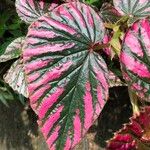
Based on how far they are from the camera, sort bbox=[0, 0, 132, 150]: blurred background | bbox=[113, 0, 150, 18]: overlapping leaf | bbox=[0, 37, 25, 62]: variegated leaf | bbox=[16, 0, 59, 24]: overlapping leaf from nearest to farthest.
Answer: bbox=[113, 0, 150, 18]: overlapping leaf < bbox=[16, 0, 59, 24]: overlapping leaf < bbox=[0, 37, 25, 62]: variegated leaf < bbox=[0, 0, 132, 150]: blurred background

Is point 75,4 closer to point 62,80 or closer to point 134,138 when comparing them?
point 62,80

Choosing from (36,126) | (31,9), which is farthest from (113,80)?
(36,126)

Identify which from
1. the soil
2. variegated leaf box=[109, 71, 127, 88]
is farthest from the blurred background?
variegated leaf box=[109, 71, 127, 88]

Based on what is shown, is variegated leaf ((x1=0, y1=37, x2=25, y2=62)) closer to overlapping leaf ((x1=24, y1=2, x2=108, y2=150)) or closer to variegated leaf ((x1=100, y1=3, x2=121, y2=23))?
variegated leaf ((x1=100, y1=3, x2=121, y2=23))

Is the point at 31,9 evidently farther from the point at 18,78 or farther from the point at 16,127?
the point at 16,127

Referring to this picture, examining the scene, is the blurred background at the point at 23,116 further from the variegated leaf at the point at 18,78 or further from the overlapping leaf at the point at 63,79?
the overlapping leaf at the point at 63,79
